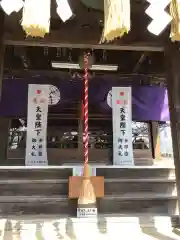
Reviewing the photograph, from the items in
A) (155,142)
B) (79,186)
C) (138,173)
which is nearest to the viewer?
(79,186)

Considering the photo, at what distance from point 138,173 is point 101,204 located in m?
1.08

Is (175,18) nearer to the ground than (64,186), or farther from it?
farther from it

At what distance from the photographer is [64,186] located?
16.0ft

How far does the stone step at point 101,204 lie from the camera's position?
457 cm

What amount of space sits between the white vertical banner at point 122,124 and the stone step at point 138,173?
1.39 meters

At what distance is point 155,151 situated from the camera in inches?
294

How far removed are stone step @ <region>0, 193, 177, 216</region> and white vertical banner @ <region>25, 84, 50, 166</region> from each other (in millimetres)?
1900

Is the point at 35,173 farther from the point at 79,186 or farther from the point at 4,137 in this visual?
the point at 4,137

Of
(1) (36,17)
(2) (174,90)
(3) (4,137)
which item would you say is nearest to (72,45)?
(1) (36,17)

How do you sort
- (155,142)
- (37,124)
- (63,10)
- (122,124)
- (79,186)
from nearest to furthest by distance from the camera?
(63,10), (79,186), (37,124), (122,124), (155,142)

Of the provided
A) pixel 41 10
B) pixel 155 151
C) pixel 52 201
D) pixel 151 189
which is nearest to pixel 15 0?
pixel 41 10

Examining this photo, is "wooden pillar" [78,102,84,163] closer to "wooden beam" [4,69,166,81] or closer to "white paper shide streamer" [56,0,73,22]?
"wooden beam" [4,69,166,81]

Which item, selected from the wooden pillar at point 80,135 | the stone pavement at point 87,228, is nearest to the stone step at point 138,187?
the stone pavement at point 87,228

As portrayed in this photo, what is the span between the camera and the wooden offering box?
453 cm
